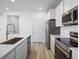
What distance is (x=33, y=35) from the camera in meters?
9.13

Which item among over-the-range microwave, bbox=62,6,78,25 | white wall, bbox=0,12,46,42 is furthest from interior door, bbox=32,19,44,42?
over-the-range microwave, bbox=62,6,78,25

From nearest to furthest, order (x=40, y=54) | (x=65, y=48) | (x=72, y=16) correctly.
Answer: (x=65, y=48), (x=72, y=16), (x=40, y=54)

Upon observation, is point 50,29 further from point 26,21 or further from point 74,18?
point 74,18

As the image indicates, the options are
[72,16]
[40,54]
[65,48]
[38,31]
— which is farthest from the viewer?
[38,31]

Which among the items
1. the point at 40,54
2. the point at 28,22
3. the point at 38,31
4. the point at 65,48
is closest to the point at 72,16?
the point at 65,48

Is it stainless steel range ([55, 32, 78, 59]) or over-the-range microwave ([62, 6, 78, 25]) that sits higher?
over-the-range microwave ([62, 6, 78, 25])

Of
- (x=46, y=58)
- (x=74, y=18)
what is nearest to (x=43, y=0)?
(x=46, y=58)

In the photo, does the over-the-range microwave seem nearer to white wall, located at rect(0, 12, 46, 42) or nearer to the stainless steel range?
the stainless steel range

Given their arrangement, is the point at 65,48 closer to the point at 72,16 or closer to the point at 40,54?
the point at 72,16

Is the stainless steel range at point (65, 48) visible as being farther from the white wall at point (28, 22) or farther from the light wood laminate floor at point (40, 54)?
the white wall at point (28, 22)

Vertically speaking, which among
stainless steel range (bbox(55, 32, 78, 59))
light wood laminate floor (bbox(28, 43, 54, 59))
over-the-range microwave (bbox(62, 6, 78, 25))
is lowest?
light wood laminate floor (bbox(28, 43, 54, 59))

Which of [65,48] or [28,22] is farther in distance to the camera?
[28,22]

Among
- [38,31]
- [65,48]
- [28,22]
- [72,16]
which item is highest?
[28,22]

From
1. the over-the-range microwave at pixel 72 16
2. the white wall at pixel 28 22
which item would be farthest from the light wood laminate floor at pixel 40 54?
the white wall at pixel 28 22
